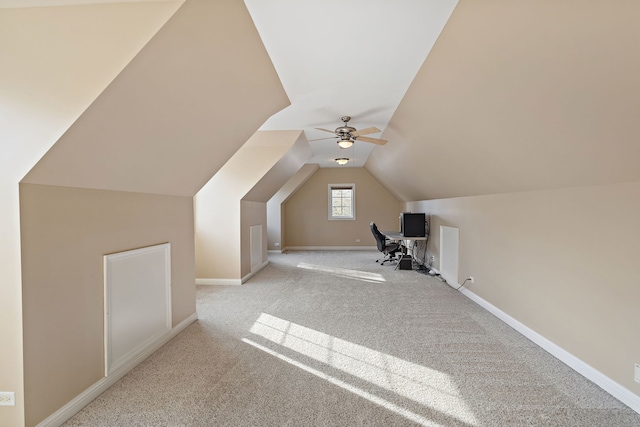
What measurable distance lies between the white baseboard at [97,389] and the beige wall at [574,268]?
11.3ft

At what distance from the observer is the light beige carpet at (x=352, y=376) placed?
6.11ft

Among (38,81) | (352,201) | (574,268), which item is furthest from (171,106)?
(352,201)

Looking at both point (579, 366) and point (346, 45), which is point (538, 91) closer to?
point (346, 45)

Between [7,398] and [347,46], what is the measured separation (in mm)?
3011

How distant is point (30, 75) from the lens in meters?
1.48

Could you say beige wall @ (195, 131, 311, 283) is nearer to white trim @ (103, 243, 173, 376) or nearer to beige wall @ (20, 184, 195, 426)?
white trim @ (103, 243, 173, 376)

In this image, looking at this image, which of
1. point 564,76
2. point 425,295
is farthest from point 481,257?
point 564,76

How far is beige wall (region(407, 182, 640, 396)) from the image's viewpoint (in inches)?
77.3

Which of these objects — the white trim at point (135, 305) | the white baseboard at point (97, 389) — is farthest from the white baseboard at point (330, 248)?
the white baseboard at point (97, 389)

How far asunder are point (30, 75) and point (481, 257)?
14.6 ft

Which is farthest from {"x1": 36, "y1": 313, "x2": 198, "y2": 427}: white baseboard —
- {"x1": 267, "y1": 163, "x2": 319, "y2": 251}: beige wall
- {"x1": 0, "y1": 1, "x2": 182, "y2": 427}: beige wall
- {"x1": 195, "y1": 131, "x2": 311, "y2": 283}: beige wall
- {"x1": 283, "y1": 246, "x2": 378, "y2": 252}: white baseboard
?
{"x1": 283, "y1": 246, "x2": 378, "y2": 252}: white baseboard

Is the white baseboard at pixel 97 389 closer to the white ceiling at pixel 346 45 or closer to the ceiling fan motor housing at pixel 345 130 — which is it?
the white ceiling at pixel 346 45

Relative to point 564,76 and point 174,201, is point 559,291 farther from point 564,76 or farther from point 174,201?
point 174,201

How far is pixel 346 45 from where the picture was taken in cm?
227
